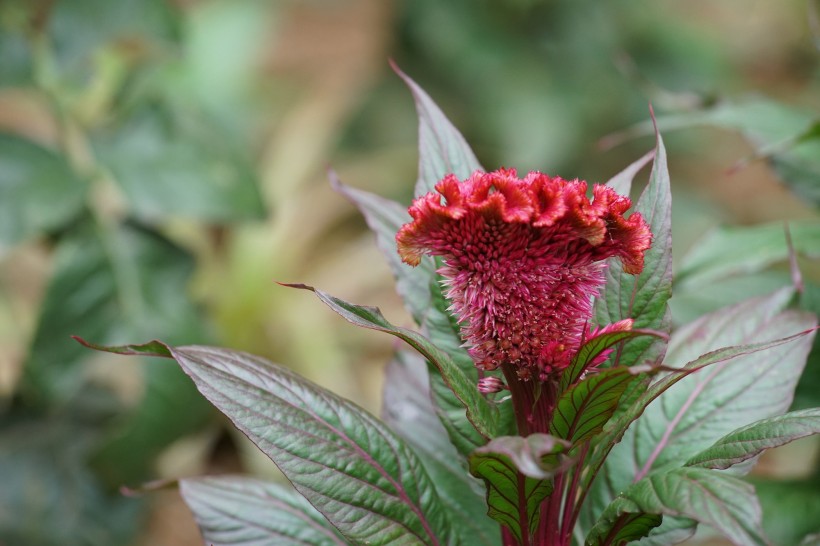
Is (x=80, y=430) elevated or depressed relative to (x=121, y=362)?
depressed

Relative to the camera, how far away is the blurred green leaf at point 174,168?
1444mm

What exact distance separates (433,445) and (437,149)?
0.27 m

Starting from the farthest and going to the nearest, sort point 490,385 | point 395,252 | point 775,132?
point 775,132 → point 395,252 → point 490,385

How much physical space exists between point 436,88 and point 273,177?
2.52 ft

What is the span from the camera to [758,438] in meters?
0.58

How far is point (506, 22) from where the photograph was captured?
9.98 feet

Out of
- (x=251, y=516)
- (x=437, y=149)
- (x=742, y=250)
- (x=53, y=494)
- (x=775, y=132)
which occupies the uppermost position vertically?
(x=775, y=132)

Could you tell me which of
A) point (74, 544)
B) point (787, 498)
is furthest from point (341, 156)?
point (787, 498)

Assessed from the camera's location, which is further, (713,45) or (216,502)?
(713,45)

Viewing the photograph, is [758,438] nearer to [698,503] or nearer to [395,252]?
[698,503]

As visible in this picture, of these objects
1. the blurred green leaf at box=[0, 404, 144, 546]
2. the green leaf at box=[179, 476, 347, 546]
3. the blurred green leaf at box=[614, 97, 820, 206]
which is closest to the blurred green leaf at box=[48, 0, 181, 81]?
the blurred green leaf at box=[0, 404, 144, 546]

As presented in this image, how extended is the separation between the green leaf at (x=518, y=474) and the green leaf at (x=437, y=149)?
251 mm

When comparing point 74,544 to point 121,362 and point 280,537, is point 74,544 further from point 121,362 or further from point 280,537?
point 280,537

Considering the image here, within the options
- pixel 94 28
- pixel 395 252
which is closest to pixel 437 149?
pixel 395 252
